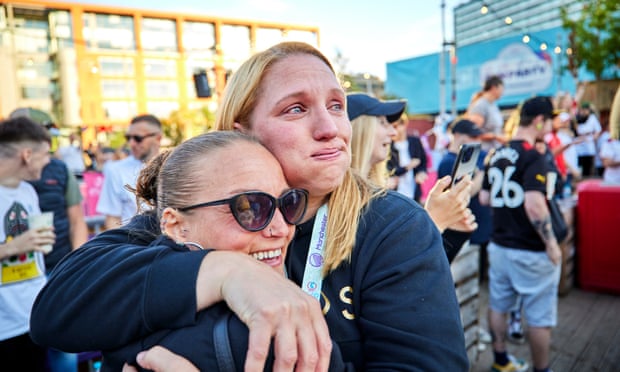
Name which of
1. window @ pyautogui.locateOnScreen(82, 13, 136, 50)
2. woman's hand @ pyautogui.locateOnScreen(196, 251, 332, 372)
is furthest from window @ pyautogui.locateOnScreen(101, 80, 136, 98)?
woman's hand @ pyautogui.locateOnScreen(196, 251, 332, 372)

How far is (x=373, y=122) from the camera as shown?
2.86 metres

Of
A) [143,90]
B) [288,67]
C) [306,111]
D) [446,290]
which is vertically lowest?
[446,290]

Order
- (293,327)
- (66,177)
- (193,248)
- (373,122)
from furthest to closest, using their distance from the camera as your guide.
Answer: (66,177) → (373,122) → (193,248) → (293,327)

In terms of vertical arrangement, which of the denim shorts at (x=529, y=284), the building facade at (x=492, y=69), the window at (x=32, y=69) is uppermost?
the window at (x=32, y=69)

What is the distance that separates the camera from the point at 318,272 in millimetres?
1186

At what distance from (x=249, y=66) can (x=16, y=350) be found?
2.58 metres

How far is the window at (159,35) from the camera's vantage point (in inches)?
2267

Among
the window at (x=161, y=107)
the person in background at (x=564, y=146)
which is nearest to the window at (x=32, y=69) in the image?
the window at (x=161, y=107)

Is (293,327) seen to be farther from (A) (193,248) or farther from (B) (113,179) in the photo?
(B) (113,179)

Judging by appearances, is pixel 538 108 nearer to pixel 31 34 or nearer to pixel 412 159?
pixel 412 159

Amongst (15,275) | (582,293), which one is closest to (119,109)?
(15,275)

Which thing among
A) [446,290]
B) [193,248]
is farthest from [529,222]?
[193,248]

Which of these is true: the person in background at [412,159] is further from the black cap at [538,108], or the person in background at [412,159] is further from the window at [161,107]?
the window at [161,107]

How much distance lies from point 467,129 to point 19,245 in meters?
4.45
